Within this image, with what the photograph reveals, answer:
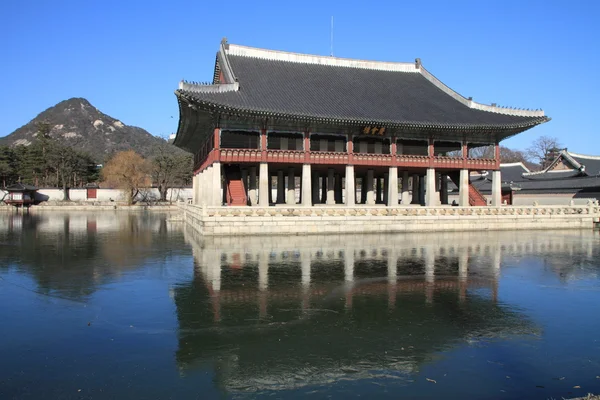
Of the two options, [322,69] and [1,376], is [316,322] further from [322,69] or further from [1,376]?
[322,69]

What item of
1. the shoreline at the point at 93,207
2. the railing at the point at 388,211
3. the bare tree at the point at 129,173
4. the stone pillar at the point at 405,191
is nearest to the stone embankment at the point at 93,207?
the shoreline at the point at 93,207

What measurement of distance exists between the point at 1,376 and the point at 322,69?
40175 mm

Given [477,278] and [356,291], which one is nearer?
[356,291]

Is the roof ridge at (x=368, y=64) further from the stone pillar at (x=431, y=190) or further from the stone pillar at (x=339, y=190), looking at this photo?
the stone pillar at (x=339, y=190)

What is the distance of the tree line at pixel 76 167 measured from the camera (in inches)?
3029

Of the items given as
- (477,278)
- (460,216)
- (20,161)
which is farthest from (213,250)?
(20,161)

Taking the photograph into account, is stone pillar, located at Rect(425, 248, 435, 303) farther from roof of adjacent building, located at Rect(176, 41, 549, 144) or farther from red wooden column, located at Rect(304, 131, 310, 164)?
roof of adjacent building, located at Rect(176, 41, 549, 144)

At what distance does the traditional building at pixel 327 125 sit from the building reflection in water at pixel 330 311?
12.9m

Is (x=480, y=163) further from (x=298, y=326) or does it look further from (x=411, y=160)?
(x=298, y=326)

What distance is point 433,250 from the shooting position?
23.5 meters

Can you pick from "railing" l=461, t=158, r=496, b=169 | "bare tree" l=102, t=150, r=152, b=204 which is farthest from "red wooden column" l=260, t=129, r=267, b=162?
"bare tree" l=102, t=150, r=152, b=204

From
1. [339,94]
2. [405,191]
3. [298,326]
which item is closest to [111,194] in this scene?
[339,94]

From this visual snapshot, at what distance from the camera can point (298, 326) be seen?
1051 cm

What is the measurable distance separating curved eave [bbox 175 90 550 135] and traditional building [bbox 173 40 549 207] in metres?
0.08
